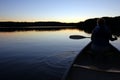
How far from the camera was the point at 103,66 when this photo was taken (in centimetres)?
822

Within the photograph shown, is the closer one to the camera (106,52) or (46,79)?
(106,52)

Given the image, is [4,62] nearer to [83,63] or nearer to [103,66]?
[83,63]

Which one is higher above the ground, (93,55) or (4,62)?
(93,55)

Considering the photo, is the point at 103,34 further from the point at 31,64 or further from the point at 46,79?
the point at 31,64

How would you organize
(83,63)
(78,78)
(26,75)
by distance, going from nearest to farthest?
(78,78), (83,63), (26,75)

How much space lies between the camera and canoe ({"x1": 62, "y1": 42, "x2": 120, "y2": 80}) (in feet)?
22.7

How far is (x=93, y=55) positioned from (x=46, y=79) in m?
2.50

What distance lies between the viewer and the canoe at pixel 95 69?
691 centimetres

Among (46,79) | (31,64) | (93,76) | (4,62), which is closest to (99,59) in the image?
(93,76)

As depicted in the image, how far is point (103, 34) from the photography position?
9023 mm

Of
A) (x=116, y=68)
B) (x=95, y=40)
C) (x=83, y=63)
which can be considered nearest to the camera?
(x=116, y=68)

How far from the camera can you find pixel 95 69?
7496 mm

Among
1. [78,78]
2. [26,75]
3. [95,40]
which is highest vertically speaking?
[95,40]

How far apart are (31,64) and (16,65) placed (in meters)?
0.94
